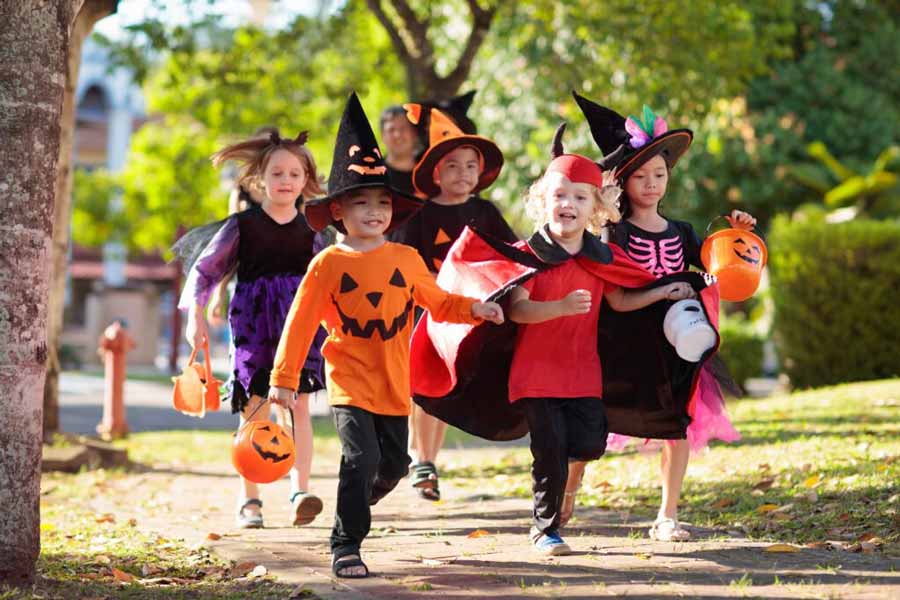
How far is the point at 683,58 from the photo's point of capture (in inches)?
558

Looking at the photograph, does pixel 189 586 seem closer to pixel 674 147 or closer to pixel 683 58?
pixel 674 147

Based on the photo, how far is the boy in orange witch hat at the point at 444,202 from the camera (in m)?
7.67

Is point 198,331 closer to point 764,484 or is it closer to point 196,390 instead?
point 196,390

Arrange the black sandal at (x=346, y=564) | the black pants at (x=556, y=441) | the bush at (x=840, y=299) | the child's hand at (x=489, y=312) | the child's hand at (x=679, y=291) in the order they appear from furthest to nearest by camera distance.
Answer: the bush at (x=840, y=299) → the child's hand at (x=679, y=291) → the black pants at (x=556, y=441) → the child's hand at (x=489, y=312) → the black sandal at (x=346, y=564)

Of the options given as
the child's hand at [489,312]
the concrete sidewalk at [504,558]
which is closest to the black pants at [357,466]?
the concrete sidewalk at [504,558]

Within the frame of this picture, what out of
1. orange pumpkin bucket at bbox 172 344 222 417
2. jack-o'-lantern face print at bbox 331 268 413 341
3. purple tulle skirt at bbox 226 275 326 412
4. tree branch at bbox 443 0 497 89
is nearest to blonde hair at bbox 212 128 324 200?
purple tulle skirt at bbox 226 275 326 412

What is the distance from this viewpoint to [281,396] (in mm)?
5367

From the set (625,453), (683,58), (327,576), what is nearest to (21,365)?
(327,576)

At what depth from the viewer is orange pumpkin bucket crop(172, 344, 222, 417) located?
275 inches

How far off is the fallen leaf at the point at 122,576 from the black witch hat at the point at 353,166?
1.72 metres

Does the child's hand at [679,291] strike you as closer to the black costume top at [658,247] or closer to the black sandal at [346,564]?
the black costume top at [658,247]

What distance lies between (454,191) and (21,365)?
336cm

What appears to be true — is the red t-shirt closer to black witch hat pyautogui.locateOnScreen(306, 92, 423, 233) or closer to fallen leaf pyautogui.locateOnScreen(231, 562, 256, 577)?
black witch hat pyautogui.locateOnScreen(306, 92, 423, 233)

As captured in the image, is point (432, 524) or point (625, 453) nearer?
point (432, 524)
